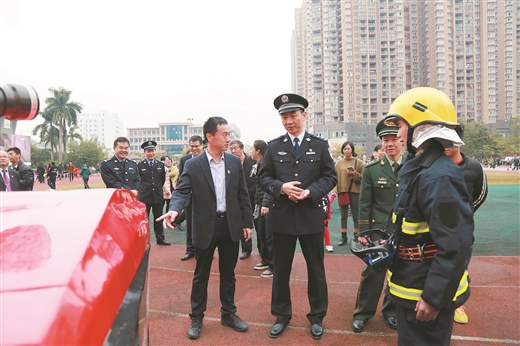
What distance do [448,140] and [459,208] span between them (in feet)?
1.20

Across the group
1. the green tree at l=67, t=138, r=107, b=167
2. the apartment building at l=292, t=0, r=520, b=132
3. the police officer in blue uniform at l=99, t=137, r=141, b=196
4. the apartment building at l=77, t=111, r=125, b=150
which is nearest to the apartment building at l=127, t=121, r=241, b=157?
the apartment building at l=292, t=0, r=520, b=132

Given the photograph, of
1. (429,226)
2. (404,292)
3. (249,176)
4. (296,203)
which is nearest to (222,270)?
(296,203)

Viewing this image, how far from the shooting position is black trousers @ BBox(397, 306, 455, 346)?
170 cm

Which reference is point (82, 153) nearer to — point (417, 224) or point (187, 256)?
point (187, 256)

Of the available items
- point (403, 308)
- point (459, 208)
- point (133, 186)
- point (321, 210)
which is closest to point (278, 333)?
point (321, 210)

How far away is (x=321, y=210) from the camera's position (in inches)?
130

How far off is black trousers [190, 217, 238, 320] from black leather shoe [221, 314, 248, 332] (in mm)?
51

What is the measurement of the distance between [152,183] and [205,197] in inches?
160

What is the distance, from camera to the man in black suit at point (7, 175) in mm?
6066

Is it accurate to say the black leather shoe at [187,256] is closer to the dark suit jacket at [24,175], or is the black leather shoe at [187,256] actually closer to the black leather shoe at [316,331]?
the black leather shoe at [316,331]

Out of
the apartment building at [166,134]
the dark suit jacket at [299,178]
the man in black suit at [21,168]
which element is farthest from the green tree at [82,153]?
the apartment building at [166,134]

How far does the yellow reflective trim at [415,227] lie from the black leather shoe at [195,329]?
2235 millimetres

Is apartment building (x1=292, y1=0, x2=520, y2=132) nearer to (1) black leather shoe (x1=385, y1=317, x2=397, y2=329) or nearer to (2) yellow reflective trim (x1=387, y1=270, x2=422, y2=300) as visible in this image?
(1) black leather shoe (x1=385, y1=317, x2=397, y2=329)

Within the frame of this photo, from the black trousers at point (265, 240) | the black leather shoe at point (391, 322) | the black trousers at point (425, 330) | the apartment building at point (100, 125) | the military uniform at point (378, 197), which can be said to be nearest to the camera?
the black trousers at point (425, 330)
